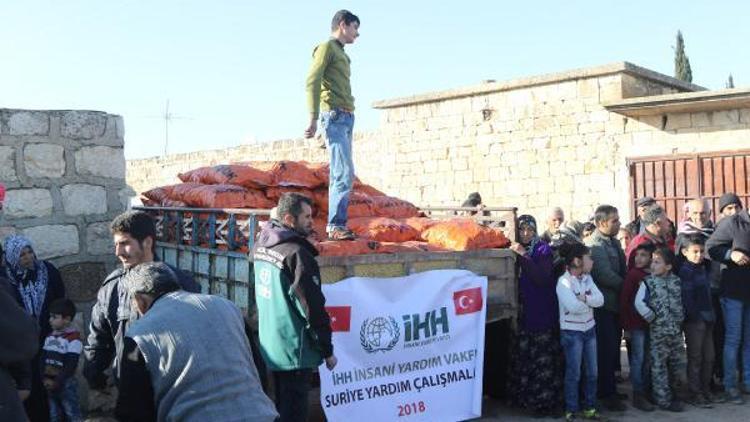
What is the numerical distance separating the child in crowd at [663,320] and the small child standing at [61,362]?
4318 mm

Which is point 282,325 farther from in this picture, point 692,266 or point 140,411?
point 692,266

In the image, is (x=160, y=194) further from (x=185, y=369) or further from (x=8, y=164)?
(x=185, y=369)

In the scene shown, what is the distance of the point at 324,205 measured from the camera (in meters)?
6.89

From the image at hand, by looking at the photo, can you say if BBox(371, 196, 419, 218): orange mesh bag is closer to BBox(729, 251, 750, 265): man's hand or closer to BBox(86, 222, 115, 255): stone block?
BBox(86, 222, 115, 255): stone block

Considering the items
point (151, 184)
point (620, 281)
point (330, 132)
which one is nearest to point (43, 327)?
point (330, 132)

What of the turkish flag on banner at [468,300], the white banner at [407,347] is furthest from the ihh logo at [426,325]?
the turkish flag on banner at [468,300]

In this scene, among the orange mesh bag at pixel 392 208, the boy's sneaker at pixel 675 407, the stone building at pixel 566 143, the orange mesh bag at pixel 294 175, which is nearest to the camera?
Result: the boy's sneaker at pixel 675 407

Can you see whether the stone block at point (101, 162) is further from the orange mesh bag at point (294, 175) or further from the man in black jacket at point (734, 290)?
the man in black jacket at point (734, 290)

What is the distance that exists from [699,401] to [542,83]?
651 cm

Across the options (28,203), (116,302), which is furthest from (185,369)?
(28,203)

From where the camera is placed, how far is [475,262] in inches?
232

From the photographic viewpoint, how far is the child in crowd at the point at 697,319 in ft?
21.2

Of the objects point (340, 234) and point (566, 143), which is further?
point (566, 143)

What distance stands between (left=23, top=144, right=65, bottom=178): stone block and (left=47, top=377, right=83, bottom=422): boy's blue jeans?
1734 millimetres
